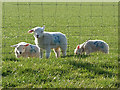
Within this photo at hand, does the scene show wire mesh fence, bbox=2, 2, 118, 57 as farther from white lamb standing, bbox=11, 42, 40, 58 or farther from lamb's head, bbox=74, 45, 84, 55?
white lamb standing, bbox=11, 42, 40, 58

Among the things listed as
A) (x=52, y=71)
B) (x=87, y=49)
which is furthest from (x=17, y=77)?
(x=87, y=49)

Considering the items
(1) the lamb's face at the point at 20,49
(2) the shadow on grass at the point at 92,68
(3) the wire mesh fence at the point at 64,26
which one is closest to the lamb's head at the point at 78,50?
(3) the wire mesh fence at the point at 64,26

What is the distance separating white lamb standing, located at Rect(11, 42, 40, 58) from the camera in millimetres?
9379

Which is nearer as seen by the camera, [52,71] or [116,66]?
[52,71]

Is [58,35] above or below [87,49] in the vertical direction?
above

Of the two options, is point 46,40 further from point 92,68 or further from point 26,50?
point 92,68

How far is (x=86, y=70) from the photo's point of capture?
21.4 feet

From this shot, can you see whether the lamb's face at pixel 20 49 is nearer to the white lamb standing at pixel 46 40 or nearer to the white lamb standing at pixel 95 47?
the white lamb standing at pixel 46 40

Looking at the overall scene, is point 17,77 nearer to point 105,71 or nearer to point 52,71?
point 52,71

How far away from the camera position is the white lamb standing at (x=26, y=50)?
938 centimetres

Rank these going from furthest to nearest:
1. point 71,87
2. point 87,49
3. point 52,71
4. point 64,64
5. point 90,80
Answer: point 87,49 < point 64,64 < point 52,71 < point 90,80 < point 71,87

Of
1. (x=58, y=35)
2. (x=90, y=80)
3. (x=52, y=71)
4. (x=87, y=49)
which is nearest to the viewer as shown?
(x=90, y=80)

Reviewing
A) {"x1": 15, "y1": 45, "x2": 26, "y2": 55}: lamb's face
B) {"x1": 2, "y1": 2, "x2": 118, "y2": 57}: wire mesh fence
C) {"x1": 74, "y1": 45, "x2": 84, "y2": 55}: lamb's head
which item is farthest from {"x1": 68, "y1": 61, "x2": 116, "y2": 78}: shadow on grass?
{"x1": 74, "y1": 45, "x2": 84, "y2": 55}: lamb's head

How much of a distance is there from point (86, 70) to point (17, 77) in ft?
5.73
